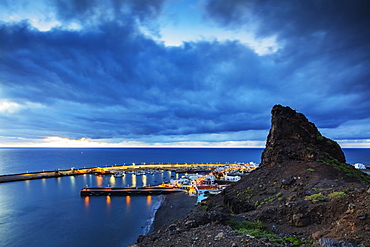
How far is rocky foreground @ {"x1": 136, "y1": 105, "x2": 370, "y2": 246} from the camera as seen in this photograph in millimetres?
10555

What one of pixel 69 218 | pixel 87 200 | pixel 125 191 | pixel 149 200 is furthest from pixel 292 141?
pixel 87 200

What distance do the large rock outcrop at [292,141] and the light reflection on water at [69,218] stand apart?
26832mm

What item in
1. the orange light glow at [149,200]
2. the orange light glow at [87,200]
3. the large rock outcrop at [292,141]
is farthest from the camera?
the orange light glow at [87,200]

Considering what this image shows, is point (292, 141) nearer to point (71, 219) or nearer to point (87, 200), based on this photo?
point (71, 219)

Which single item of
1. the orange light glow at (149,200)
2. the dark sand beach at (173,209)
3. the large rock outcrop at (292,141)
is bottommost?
the orange light glow at (149,200)

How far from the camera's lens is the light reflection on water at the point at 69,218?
32531 mm

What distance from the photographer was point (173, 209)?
145 feet

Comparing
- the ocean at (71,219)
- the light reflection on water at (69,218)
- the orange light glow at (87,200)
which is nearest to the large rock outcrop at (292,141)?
the ocean at (71,219)

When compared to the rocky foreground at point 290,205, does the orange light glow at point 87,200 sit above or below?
below

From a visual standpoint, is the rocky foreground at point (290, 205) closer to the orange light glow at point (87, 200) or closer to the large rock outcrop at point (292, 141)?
the large rock outcrop at point (292, 141)

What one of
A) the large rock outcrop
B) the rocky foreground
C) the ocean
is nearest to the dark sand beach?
the ocean

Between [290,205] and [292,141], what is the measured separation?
19941mm

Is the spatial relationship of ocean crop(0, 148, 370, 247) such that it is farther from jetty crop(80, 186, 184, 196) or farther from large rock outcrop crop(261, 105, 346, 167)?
large rock outcrop crop(261, 105, 346, 167)

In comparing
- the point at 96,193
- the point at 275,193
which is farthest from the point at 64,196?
the point at 275,193
